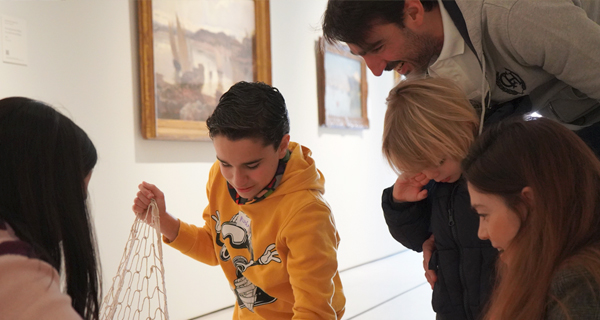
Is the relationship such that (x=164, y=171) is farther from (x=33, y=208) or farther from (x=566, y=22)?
(x=566, y=22)

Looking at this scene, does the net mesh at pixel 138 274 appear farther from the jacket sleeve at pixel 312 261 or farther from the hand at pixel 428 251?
the hand at pixel 428 251

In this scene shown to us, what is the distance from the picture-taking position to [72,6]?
6.98ft

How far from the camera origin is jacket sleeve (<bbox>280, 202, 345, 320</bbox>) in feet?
3.93

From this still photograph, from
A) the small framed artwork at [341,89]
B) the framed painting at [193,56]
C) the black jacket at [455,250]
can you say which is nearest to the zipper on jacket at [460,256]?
the black jacket at [455,250]

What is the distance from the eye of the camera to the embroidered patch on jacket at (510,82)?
47.8 inches

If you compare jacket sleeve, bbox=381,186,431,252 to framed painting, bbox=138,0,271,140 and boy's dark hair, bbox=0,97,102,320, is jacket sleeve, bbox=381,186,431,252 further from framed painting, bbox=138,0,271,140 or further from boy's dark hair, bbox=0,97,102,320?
framed painting, bbox=138,0,271,140

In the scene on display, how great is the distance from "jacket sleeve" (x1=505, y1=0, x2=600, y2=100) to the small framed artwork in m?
2.32

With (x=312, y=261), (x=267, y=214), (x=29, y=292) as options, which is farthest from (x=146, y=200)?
(x=29, y=292)

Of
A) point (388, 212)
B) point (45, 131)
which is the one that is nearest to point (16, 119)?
point (45, 131)

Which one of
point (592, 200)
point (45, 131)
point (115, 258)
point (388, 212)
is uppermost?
point (45, 131)

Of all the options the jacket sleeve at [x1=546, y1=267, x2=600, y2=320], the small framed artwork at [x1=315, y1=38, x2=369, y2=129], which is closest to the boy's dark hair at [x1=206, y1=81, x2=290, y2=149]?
the jacket sleeve at [x1=546, y1=267, x2=600, y2=320]

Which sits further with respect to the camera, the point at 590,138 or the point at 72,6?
the point at 72,6

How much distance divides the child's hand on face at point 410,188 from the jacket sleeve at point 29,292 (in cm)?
90

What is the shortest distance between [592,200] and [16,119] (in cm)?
100
